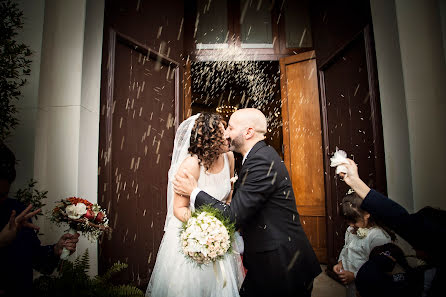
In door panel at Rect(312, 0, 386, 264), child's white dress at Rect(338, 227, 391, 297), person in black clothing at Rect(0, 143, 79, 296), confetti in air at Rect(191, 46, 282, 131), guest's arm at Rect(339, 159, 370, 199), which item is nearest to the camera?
guest's arm at Rect(339, 159, 370, 199)

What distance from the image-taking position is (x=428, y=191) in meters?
2.39

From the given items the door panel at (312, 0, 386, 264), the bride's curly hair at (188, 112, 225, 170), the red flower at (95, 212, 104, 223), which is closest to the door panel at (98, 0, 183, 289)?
the red flower at (95, 212, 104, 223)

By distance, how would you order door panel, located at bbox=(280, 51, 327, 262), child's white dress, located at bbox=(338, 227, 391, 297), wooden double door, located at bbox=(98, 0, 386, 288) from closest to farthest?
child's white dress, located at bbox=(338, 227, 391, 297) → wooden double door, located at bbox=(98, 0, 386, 288) → door panel, located at bbox=(280, 51, 327, 262)

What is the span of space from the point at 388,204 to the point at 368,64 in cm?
232

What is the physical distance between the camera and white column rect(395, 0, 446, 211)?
239 cm

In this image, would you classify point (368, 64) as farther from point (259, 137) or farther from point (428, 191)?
point (259, 137)

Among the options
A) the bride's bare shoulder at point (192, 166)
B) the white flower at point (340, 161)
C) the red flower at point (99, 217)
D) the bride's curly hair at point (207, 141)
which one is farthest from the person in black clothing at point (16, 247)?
the white flower at point (340, 161)

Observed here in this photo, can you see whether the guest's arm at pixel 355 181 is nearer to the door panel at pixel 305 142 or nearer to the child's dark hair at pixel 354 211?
the child's dark hair at pixel 354 211

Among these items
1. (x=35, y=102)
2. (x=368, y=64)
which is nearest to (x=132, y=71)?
(x=35, y=102)

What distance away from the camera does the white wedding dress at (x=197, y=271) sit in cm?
232

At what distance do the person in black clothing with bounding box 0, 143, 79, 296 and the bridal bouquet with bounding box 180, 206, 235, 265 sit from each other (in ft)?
3.12

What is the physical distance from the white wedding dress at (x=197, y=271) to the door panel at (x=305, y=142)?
285 centimetres

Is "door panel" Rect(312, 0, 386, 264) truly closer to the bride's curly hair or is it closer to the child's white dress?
the child's white dress

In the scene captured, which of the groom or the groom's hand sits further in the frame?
the groom's hand
